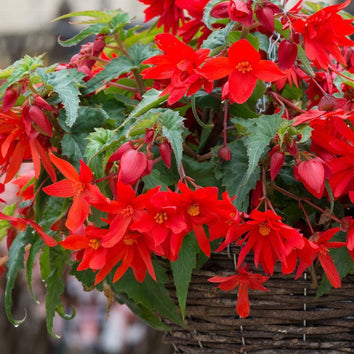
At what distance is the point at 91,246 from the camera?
2.00 feet

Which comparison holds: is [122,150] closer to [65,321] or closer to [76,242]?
[76,242]

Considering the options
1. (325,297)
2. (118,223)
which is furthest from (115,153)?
(325,297)

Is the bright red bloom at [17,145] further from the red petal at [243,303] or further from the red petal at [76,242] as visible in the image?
the red petal at [243,303]

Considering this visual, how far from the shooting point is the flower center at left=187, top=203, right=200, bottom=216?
0.56 metres

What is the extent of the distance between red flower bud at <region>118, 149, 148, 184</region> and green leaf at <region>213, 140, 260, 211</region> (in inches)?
4.3

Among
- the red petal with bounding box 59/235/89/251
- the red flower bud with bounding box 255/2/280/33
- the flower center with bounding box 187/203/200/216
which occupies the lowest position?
the red petal with bounding box 59/235/89/251

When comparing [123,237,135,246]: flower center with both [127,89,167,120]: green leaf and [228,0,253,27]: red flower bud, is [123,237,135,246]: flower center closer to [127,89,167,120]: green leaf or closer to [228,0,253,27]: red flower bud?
[127,89,167,120]: green leaf

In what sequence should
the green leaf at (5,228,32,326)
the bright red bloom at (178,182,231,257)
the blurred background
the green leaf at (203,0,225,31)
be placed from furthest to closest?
the blurred background < the green leaf at (5,228,32,326) < the green leaf at (203,0,225,31) < the bright red bloom at (178,182,231,257)

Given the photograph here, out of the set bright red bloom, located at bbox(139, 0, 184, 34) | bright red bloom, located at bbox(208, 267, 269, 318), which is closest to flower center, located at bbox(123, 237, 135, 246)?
bright red bloom, located at bbox(208, 267, 269, 318)

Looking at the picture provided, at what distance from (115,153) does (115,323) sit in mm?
1824

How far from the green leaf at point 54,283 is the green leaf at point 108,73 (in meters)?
0.21

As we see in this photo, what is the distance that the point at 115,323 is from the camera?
231 centimetres

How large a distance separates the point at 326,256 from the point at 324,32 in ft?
0.73

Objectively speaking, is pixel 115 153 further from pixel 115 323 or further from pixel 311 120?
pixel 115 323
